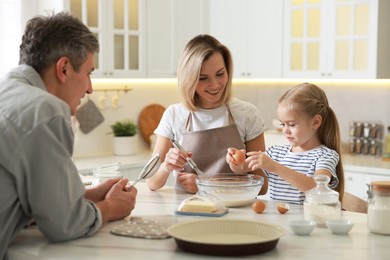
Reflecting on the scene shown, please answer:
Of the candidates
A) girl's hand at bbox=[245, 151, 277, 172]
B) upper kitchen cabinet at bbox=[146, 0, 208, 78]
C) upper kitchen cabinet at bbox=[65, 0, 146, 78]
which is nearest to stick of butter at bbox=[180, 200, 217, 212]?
girl's hand at bbox=[245, 151, 277, 172]

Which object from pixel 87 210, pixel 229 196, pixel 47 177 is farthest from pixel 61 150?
pixel 229 196

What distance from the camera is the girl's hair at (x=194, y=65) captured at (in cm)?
296

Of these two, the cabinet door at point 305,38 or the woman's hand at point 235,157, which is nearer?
the woman's hand at point 235,157

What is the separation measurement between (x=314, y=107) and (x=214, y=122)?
1.82 feet

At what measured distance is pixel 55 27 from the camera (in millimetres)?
2066

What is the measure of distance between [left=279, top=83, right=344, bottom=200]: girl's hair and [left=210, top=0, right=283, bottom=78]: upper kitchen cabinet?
2663 millimetres

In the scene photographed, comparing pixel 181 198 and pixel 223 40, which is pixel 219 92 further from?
pixel 223 40

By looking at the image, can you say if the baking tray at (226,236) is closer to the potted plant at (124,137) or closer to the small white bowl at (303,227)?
the small white bowl at (303,227)

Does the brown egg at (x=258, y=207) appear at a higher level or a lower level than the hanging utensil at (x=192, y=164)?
lower

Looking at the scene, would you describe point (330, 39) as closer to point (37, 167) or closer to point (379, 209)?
point (379, 209)

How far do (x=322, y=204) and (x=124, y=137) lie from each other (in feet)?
11.1

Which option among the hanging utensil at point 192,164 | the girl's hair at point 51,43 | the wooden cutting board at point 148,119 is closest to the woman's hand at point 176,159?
the hanging utensil at point 192,164

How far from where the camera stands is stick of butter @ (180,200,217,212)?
2.29 meters

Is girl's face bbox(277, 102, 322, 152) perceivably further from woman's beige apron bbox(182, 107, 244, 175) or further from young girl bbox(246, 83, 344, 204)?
woman's beige apron bbox(182, 107, 244, 175)
